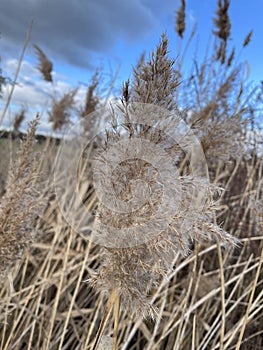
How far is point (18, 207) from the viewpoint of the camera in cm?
98

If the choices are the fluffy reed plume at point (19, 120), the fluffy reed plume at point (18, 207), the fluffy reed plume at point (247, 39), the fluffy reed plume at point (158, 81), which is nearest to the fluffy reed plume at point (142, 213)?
the fluffy reed plume at point (158, 81)

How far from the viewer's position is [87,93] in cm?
238

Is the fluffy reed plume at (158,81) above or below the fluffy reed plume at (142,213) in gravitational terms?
above

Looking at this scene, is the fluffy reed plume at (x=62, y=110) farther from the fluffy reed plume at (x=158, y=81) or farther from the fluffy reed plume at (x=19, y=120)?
the fluffy reed plume at (x=158, y=81)

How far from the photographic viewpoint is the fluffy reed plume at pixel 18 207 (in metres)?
0.94

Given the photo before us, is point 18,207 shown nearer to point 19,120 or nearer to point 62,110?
point 62,110

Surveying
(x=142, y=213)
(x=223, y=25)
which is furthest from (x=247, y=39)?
(x=142, y=213)

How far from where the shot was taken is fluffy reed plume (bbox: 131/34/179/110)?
62 centimetres

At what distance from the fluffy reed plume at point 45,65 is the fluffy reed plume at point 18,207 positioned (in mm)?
2169

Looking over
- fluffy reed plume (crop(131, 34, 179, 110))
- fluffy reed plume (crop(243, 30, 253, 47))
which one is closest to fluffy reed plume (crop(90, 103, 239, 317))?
fluffy reed plume (crop(131, 34, 179, 110))

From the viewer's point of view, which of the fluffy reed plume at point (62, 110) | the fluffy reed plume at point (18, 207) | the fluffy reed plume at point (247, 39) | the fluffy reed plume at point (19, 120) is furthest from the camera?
the fluffy reed plume at point (19, 120)

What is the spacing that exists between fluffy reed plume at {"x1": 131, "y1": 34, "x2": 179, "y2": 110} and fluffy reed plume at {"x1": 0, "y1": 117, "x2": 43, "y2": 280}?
0.41 m

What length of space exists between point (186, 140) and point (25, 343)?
137cm

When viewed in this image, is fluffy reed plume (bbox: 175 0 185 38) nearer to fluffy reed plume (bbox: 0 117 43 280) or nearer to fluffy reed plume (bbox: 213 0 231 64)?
fluffy reed plume (bbox: 213 0 231 64)
